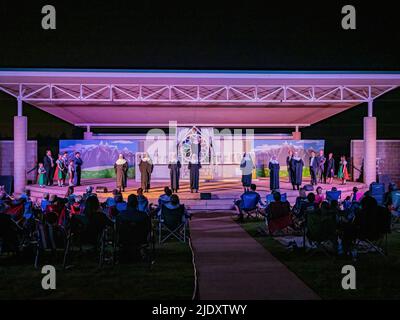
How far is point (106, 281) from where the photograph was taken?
5918 millimetres

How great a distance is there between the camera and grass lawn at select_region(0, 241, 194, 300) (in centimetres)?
531

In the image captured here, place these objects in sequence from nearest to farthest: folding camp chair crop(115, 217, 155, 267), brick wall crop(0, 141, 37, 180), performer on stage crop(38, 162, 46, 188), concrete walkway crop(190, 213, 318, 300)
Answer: concrete walkway crop(190, 213, 318, 300)
folding camp chair crop(115, 217, 155, 267)
performer on stage crop(38, 162, 46, 188)
brick wall crop(0, 141, 37, 180)

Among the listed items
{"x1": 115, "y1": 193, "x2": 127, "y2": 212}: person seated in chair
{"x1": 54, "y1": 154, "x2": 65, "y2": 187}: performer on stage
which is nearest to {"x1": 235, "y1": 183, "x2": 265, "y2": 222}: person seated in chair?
{"x1": 115, "y1": 193, "x2": 127, "y2": 212}: person seated in chair

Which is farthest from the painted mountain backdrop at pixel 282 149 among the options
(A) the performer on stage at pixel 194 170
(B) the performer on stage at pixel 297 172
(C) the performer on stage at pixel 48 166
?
(C) the performer on stage at pixel 48 166

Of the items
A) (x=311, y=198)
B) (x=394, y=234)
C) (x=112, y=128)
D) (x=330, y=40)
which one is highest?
(x=330, y=40)

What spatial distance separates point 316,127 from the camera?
1137 inches

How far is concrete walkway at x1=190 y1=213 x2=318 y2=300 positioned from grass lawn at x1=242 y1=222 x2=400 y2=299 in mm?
177

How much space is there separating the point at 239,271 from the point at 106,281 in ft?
6.12

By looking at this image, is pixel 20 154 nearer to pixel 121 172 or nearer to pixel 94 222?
pixel 121 172

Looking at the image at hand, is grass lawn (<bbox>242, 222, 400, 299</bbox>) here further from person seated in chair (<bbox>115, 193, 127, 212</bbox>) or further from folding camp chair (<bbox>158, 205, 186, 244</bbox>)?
person seated in chair (<bbox>115, 193, 127, 212</bbox>)
